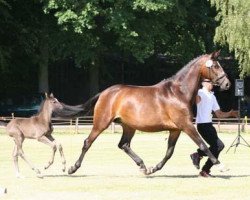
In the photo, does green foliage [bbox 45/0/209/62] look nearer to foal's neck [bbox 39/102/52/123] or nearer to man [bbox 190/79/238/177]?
foal's neck [bbox 39/102/52/123]

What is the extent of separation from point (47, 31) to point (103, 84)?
32.2 ft

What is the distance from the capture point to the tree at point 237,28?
3562 centimetres

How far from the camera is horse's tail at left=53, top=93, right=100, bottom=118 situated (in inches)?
625

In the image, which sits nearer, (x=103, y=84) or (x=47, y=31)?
(x=47, y=31)

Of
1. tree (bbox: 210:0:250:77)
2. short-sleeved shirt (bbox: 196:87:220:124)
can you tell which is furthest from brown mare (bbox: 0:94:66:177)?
tree (bbox: 210:0:250:77)

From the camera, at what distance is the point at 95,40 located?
45.4m

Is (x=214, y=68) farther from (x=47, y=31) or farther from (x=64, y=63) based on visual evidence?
(x=64, y=63)

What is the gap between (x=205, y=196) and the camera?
1180cm

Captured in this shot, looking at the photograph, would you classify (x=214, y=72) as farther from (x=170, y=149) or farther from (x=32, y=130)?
(x=32, y=130)

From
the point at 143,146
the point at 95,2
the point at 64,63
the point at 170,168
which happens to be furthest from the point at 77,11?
the point at 170,168

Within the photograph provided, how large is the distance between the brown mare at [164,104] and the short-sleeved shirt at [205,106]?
9.0 inches

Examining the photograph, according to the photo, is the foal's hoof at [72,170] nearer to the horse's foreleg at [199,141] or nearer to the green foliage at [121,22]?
the horse's foreleg at [199,141]

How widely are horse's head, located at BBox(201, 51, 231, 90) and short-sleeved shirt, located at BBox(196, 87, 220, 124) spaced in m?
0.33

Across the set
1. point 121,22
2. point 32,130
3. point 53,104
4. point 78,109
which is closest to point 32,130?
point 32,130
